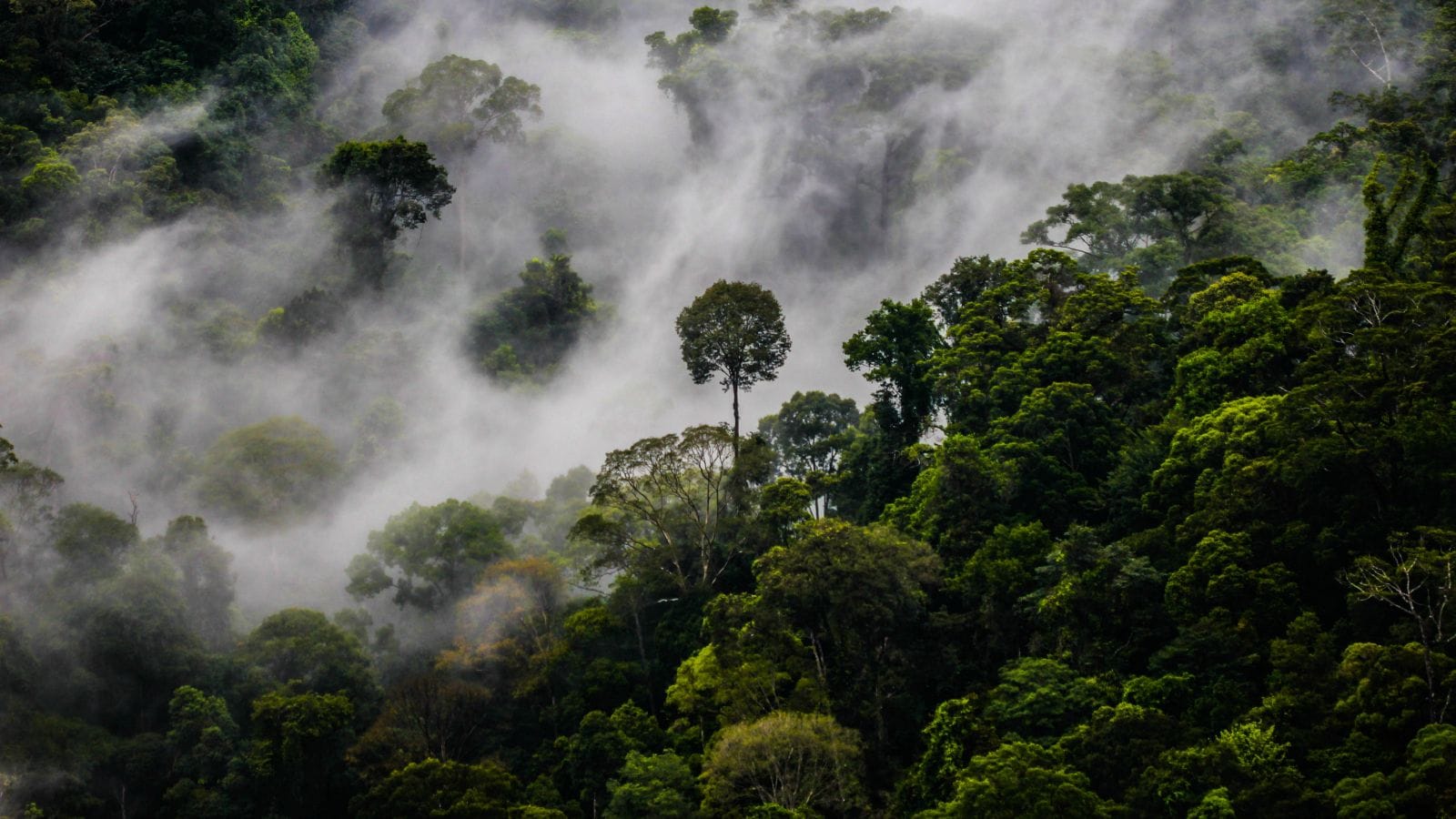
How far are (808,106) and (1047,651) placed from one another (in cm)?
5341

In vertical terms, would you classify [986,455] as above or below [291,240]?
below

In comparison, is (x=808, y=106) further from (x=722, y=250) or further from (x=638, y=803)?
(x=638, y=803)

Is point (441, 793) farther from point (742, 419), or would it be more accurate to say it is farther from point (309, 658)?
point (742, 419)

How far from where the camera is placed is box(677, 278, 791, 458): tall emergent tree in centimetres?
4325

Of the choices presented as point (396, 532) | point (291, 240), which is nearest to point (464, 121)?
point (291, 240)

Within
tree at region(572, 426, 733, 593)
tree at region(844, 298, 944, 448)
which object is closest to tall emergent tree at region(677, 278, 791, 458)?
tree at region(572, 426, 733, 593)

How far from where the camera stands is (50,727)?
38.9m

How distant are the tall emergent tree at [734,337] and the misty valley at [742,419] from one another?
18cm

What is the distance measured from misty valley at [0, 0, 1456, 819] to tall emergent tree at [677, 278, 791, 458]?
180mm

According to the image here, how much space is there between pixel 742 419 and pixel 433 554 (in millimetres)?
20068

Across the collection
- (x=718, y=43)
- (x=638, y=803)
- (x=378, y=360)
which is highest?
(x=718, y=43)

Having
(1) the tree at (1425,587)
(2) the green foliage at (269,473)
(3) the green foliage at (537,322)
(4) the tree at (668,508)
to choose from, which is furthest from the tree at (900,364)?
(3) the green foliage at (537,322)

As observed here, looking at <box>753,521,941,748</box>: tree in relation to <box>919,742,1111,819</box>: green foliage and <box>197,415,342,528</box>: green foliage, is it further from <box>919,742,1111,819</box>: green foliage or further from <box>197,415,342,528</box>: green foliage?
<box>197,415,342,528</box>: green foliage

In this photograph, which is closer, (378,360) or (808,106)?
(378,360)
